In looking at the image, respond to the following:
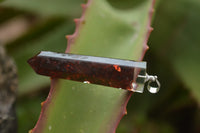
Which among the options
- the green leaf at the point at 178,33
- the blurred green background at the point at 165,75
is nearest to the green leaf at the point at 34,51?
the blurred green background at the point at 165,75

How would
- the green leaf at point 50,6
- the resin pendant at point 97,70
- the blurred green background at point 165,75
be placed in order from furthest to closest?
the green leaf at point 50,6 → the blurred green background at point 165,75 → the resin pendant at point 97,70

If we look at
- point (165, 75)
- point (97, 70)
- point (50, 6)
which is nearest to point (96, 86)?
point (97, 70)

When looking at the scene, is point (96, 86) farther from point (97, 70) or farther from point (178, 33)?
point (178, 33)

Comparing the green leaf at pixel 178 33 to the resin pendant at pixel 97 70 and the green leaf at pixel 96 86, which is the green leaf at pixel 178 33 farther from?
the resin pendant at pixel 97 70

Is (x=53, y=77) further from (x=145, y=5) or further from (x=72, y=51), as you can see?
(x=145, y=5)

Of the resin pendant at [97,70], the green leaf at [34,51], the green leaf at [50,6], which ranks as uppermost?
the resin pendant at [97,70]

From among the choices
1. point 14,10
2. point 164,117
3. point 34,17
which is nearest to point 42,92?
point 14,10

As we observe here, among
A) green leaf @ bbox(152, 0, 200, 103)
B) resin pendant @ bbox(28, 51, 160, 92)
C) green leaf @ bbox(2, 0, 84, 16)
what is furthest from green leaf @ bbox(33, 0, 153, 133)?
green leaf @ bbox(2, 0, 84, 16)
